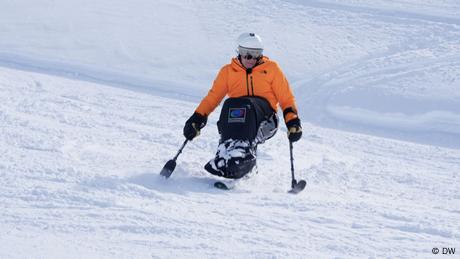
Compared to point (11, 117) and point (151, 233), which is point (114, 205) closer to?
point (151, 233)

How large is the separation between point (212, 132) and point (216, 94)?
4.67ft

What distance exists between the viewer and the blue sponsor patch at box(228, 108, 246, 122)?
17.7 feet

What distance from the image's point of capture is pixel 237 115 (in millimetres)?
5402

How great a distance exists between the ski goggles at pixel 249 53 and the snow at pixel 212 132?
0.93m

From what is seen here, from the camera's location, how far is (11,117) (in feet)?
20.9

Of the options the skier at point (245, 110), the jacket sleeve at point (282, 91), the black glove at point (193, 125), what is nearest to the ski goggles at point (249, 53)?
the skier at point (245, 110)

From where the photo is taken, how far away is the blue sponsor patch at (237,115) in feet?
17.7

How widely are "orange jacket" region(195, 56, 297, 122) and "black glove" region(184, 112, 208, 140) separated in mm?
63

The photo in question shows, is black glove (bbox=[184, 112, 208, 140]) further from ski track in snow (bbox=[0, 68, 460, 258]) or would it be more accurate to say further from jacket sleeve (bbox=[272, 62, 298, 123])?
jacket sleeve (bbox=[272, 62, 298, 123])

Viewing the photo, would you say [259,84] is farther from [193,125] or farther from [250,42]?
[193,125]

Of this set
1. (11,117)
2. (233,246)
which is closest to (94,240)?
(233,246)

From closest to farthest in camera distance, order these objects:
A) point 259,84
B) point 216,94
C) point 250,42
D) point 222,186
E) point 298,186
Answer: point 222,186 → point 298,186 → point 250,42 → point 259,84 → point 216,94

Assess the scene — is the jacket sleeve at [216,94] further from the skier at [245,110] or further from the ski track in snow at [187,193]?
the ski track in snow at [187,193]

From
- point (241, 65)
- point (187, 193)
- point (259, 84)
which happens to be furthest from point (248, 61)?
point (187, 193)
